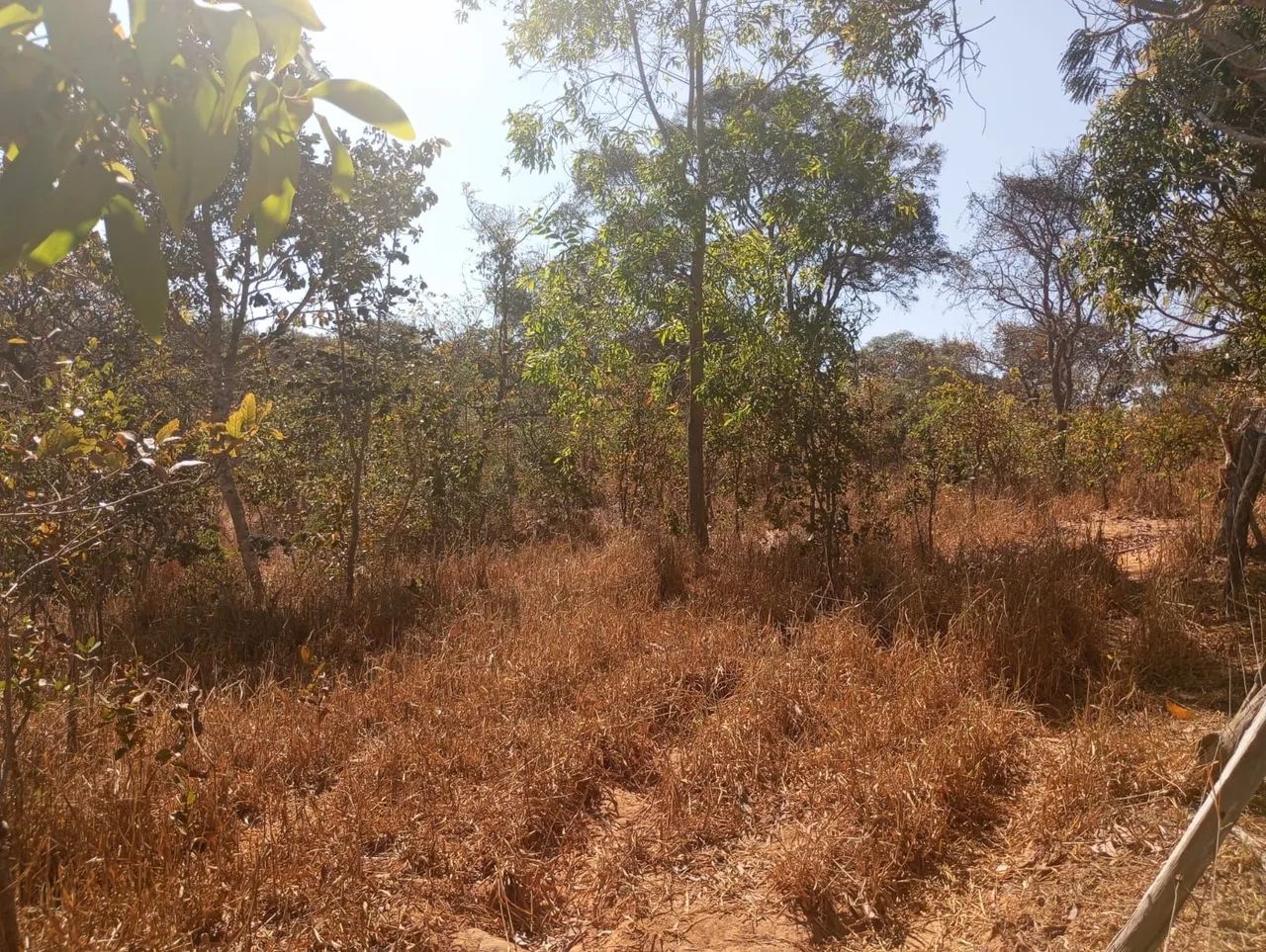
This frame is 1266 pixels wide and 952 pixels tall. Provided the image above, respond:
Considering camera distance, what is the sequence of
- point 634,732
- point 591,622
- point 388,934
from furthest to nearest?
1. point 591,622
2. point 634,732
3. point 388,934

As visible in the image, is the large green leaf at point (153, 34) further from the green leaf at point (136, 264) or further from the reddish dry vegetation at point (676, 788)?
the reddish dry vegetation at point (676, 788)

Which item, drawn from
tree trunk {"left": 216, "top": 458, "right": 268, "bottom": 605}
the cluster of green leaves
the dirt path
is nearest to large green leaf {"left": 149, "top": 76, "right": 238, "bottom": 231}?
the cluster of green leaves

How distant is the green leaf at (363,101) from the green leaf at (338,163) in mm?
57

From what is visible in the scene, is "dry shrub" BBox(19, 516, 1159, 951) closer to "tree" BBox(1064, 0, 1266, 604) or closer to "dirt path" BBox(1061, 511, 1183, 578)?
"dirt path" BBox(1061, 511, 1183, 578)

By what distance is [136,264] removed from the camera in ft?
2.33

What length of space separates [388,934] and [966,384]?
753 centimetres

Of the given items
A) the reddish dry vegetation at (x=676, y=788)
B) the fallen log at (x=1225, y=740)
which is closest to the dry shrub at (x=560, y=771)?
the reddish dry vegetation at (x=676, y=788)

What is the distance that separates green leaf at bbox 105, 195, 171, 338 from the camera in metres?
0.70

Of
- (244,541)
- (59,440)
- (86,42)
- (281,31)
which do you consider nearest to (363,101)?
(281,31)

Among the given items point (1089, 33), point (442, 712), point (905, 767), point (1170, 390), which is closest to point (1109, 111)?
point (1089, 33)

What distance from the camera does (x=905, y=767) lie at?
292 cm

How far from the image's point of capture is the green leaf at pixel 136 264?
2.28ft

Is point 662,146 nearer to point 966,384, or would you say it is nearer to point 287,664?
point 966,384

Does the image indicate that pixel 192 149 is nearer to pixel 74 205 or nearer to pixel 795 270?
pixel 74 205
